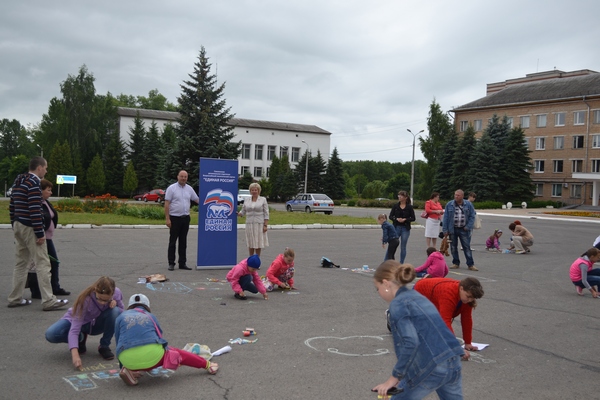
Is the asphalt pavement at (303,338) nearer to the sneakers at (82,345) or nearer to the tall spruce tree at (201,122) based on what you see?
the sneakers at (82,345)

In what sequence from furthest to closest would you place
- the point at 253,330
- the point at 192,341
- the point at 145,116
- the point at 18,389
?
1. the point at 145,116
2. the point at 253,330
3. the point at 192,341
4. the point at 18,389

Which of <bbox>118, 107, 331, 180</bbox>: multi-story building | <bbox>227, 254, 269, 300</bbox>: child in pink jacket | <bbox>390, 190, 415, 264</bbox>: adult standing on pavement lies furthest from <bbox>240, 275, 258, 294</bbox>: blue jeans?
<bbox>118, 107, 331, 180</bbox>: multi-story building

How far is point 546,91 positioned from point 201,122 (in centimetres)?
5023

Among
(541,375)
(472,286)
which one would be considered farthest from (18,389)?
(541,375)

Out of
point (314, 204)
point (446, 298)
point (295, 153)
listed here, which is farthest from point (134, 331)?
point (295, 153)

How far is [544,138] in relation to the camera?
70.0 m

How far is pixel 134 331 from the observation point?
4.86 meters

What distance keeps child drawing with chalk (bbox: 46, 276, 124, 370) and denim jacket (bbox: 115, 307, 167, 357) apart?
554mm

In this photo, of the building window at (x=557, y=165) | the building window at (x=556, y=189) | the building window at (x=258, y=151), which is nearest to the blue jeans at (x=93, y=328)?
the building window at (x=556, y=189)

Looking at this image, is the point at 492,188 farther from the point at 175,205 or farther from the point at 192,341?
the point at 192,341

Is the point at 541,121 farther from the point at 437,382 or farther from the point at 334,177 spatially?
the point at 437,382

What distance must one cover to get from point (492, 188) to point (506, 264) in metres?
49.8

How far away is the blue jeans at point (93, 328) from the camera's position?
5.63m

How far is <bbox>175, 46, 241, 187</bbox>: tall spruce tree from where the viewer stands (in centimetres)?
4219
